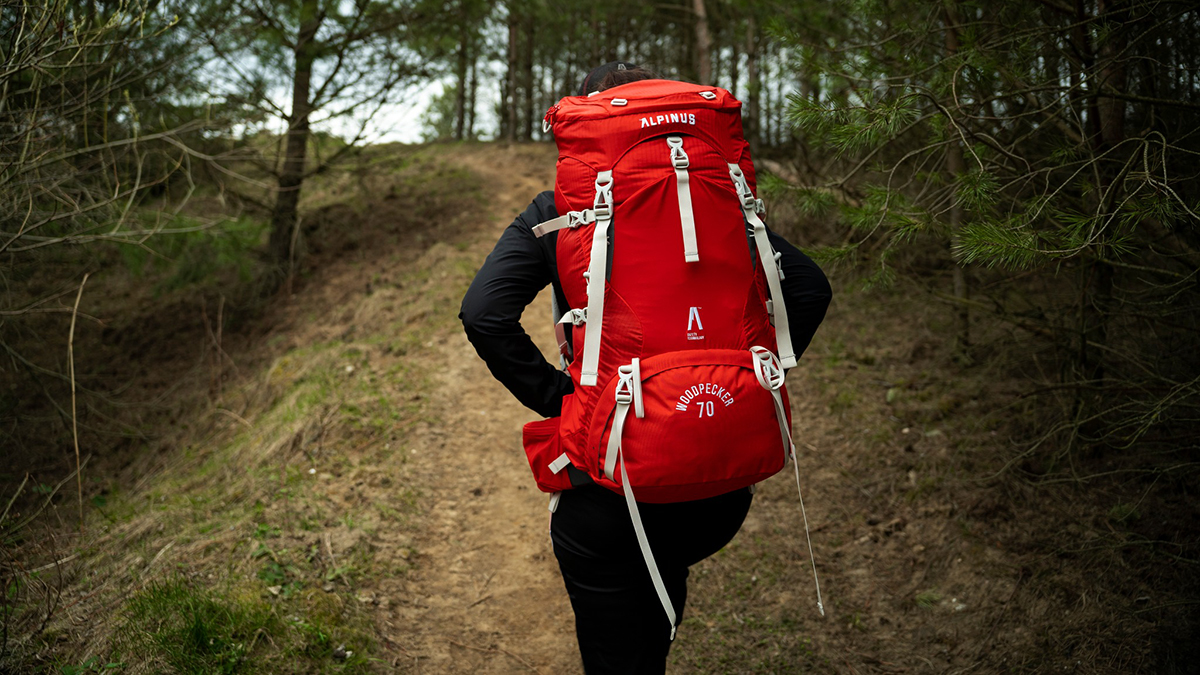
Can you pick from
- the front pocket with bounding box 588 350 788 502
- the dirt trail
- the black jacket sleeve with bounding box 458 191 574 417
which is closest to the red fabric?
the front pocket with bounding box 588 350 788 502

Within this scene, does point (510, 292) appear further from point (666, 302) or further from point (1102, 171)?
point (1102, 171)

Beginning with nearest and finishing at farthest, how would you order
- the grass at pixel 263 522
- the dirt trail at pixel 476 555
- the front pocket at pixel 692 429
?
the front pocket at pixel 692 429
the grass at pixel 263 522
the dirt trail at pixel 476 555

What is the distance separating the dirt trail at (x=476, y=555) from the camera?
335cm

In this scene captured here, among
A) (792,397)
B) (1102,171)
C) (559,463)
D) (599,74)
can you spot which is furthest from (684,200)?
(792,397)

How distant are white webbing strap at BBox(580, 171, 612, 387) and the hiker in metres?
0.03

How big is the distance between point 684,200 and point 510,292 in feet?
1.70

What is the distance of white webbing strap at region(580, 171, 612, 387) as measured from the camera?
1.65 meters

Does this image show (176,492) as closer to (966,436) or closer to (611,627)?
(611,627)

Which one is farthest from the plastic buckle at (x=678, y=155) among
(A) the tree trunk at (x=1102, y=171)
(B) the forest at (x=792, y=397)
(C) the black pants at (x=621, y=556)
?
(A) the tree trunk at (x=1102, y=171)

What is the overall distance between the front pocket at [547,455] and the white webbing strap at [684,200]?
59 centimetres

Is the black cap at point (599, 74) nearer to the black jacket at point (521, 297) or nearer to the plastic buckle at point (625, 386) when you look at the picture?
the black jacket at point (521, 297)

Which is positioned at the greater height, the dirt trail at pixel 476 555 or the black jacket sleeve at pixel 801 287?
the black jacket sleeve at pixel 801 287

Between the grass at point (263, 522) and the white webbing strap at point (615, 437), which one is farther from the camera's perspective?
the grass at point (263, 522)

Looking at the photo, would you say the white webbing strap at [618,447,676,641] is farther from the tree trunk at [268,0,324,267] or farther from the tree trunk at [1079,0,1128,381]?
the tree trunk at [268,0,324,267]
